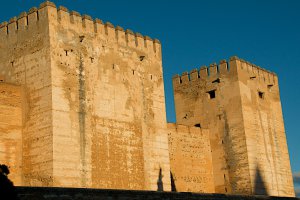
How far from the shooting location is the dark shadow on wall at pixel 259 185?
28.1 metres

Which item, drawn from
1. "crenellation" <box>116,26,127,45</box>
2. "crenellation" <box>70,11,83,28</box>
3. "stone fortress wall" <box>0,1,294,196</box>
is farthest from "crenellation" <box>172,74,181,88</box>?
"crenellation" <box>70,11,83,28</box>

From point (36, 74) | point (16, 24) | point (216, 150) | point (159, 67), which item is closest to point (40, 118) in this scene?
point (36, 74)

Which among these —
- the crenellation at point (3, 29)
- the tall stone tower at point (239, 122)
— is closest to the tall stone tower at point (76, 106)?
the crenellation at point (3, 29)

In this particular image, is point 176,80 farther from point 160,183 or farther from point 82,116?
point 82,116

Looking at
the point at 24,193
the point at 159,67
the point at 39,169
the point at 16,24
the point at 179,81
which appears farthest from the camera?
the point at 179,81

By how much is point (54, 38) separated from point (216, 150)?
35.9 feet

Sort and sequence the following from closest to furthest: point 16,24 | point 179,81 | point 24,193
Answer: point 24,193
point 16,24
point 179,81

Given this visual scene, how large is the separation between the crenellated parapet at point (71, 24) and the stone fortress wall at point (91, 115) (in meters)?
0.04

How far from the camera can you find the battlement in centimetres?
2947

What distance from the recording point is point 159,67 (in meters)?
25.1

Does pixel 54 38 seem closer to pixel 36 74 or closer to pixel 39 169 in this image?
pixel 36 74

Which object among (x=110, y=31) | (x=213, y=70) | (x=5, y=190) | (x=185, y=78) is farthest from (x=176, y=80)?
(x=5, y=190)

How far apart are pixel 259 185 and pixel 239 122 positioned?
9.50 ft

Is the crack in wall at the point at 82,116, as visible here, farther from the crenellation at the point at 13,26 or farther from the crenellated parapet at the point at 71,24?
the crenellation at the point at 13,26
